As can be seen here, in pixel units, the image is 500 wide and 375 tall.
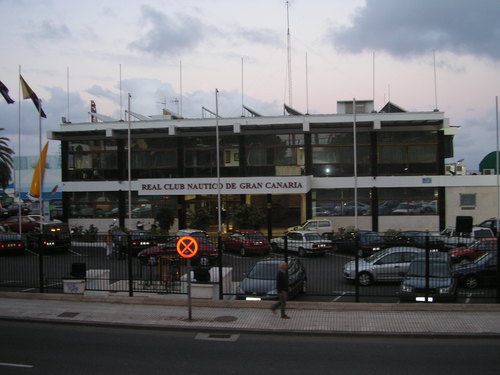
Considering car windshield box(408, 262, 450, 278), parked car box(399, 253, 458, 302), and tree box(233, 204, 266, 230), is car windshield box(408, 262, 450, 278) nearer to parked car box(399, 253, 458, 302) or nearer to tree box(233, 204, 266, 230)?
parked car box(399, 253, 458, 302)

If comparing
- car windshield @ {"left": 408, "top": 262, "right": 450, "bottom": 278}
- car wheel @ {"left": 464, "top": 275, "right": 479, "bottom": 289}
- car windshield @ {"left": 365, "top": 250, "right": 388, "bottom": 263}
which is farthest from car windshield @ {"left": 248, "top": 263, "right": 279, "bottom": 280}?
car wheel @ {"left": 464, "top": 275, "right": 479, "bottom": 289}

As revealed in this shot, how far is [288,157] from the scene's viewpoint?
40812mm

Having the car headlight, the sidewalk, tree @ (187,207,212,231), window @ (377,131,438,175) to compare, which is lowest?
the sidewalk

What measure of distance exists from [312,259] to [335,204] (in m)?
24.1

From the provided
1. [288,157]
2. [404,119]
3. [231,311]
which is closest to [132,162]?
[288,157]

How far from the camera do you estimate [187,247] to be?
12570 mm

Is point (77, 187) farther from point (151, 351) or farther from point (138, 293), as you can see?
point (151, 351)

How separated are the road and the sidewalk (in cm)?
34

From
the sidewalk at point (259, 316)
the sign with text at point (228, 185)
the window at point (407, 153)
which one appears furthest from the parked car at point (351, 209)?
the sidewalk at point (259, 316)

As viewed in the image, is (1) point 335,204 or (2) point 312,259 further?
(1) point 335,204

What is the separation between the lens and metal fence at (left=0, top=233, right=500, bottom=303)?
14.2 m

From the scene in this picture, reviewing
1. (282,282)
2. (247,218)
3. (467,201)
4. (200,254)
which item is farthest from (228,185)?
(282,282)

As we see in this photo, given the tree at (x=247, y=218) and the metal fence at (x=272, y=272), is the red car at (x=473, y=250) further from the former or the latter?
the tree at (x=247, y=218)

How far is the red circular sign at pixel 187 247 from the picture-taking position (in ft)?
41.2
